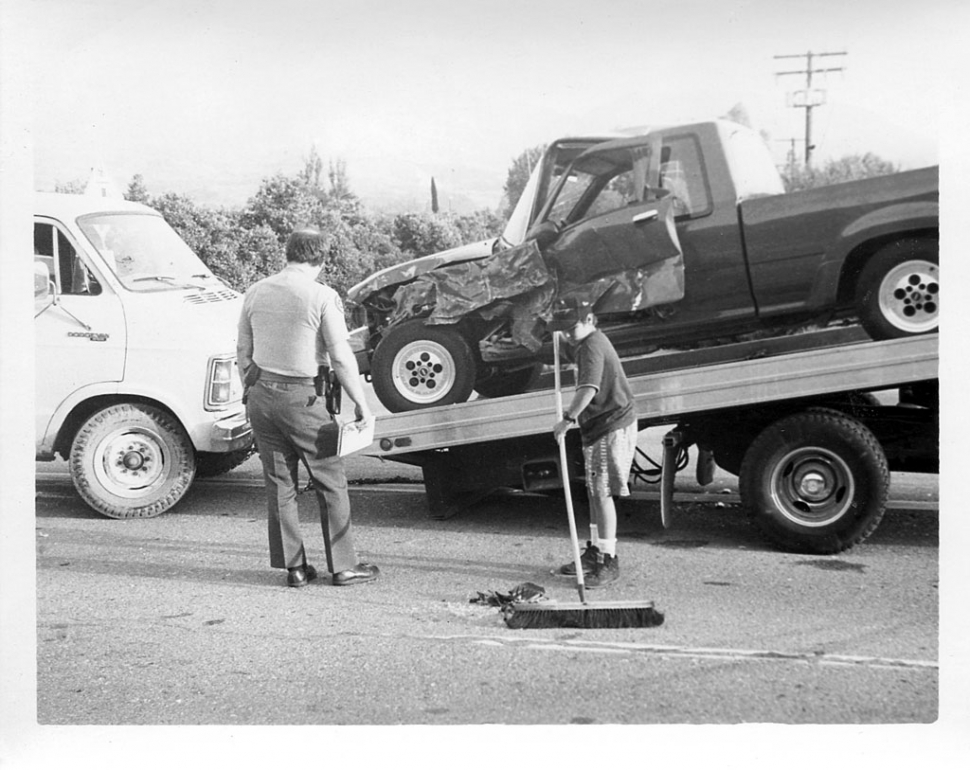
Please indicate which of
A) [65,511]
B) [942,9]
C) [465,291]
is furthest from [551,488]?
[942,9]

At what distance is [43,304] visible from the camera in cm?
557

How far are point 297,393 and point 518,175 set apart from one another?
1.52 m

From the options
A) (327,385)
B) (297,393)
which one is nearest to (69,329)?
(297,393)

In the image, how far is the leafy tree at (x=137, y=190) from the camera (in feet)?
17.5

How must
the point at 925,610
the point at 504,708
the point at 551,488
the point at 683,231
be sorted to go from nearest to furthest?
the point at 504,708 < the point at 925,610 < the point at 683,231 < the point at 551,488

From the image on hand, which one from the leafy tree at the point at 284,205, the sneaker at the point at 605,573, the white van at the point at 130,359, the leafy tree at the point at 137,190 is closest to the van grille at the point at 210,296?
the white van at the point at 130,359

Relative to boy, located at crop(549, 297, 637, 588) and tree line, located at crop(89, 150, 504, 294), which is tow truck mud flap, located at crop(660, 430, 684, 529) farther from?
tree line, located at crop(89, 150, 504, 294)

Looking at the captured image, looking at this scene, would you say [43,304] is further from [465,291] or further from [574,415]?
[574,415]

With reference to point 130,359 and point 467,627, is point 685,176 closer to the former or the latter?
point 467,627

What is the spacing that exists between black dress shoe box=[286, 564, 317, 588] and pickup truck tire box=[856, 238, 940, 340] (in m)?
3.09

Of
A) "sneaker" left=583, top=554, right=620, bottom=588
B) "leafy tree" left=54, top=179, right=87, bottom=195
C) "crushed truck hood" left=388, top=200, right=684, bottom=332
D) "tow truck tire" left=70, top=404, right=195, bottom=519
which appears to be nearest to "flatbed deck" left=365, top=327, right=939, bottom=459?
"crushed truck hood" left=388, top=200, right=684, bottom=332

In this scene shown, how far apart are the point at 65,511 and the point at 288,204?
7.04ft

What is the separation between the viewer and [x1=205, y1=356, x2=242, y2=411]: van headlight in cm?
591

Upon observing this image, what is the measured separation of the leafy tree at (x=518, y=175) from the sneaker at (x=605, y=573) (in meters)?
1.76
